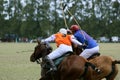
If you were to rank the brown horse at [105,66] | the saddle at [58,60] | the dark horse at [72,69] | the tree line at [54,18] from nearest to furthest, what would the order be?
the dark horse at [72,69]
the saddle at [58,60]
the brown horse at [105,66]
the tree line at [54,18]

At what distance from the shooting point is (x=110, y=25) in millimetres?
104938

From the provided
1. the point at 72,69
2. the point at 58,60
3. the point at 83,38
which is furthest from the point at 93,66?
the point at 83,38

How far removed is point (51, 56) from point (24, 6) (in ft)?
319

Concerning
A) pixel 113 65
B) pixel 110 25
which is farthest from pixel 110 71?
pixel 110 25

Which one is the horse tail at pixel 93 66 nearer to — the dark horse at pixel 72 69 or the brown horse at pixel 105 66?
the dark horse at pixel 72 69

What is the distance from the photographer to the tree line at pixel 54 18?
104m

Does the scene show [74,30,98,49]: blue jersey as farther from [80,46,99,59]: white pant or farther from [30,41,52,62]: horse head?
[30,41,52,62]: horse head

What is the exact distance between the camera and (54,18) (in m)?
106

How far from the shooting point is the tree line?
10437 cm

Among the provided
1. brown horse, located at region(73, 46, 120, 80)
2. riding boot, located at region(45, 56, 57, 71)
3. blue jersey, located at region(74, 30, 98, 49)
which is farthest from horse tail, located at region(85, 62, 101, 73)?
blue jersey, located at region(74, 30, 98, 49)

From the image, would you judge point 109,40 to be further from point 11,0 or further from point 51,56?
point 51,56

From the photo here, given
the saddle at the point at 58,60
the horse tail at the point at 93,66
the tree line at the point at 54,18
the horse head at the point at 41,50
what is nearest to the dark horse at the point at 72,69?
the horse tail at the point at 93,66

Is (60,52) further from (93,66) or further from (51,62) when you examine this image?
(93,66)

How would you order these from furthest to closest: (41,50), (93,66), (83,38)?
(83,38), (41,50), (93,66)
